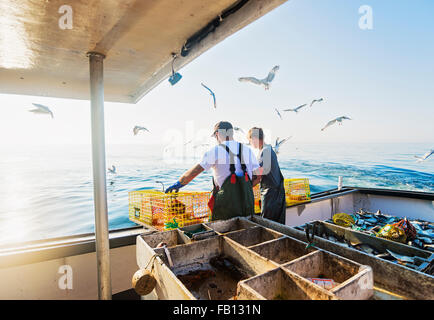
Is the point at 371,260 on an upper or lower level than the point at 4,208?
upper

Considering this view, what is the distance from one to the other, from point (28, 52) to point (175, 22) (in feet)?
5.16

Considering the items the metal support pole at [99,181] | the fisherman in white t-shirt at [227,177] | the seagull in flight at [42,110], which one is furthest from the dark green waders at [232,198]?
the seagull in flight at [42,110]

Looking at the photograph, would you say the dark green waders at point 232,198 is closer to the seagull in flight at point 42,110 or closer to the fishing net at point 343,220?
the fishing net at point 343,220

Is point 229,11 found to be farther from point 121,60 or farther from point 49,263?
point 49,263

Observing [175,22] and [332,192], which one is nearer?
[175,22]

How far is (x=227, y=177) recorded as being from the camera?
231 centimetres

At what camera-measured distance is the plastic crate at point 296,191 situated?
4141 millimetres

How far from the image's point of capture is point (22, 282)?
2.09 m

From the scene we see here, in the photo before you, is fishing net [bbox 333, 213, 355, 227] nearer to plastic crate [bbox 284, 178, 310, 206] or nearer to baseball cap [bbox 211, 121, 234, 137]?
plastic crate [bbox 284, 178, 310, 206]

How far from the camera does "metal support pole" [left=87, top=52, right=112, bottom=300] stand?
2.03 m

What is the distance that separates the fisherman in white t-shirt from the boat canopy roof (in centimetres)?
98
